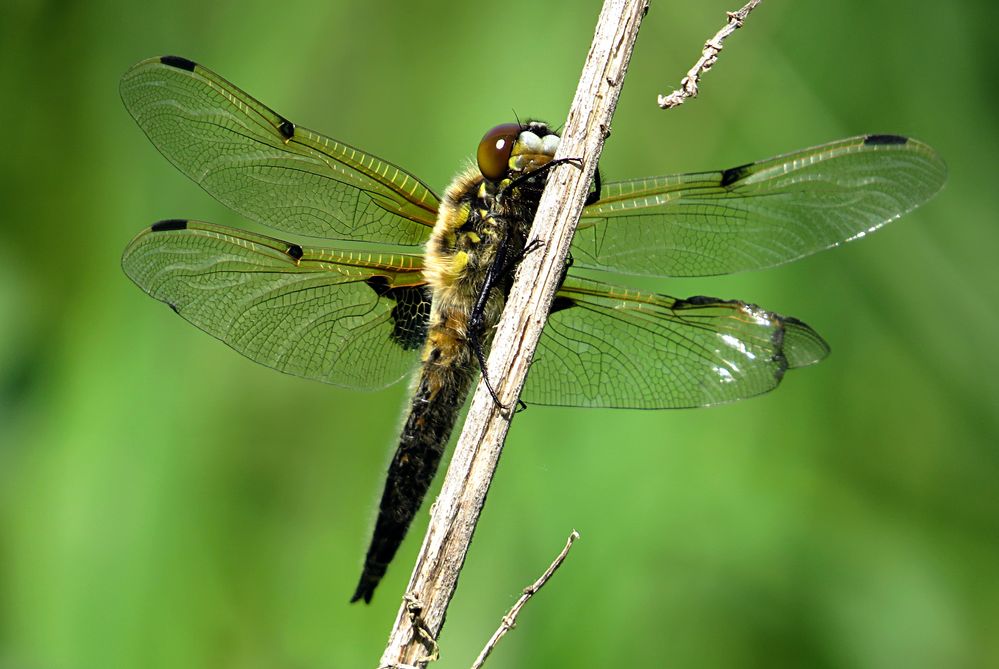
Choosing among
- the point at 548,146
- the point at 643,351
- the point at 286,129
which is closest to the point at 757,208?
the point at 643,351

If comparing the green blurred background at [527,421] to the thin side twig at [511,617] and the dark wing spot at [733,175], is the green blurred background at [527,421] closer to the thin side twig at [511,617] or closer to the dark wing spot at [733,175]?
the dark wing spot at [733,175]

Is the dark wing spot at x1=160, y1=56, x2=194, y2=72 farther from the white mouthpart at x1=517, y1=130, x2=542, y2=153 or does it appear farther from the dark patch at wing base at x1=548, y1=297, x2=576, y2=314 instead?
the dark patch at wing base at x1=548, y1=297, x2=576, y2=314

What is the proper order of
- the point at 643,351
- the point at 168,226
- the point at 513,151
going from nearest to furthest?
1. the point at 513,151
2. the point at 168,226
3. the point at 643,351

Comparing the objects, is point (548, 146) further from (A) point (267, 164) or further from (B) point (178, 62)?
(B) point (178, 62)

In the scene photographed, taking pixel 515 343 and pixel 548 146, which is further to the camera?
pixel 548 146

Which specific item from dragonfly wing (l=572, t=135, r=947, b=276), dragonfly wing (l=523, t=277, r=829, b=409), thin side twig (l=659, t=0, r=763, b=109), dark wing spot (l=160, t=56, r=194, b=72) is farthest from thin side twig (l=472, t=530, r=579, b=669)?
dark wing spot (l=160, t=56, r=194, b=72)

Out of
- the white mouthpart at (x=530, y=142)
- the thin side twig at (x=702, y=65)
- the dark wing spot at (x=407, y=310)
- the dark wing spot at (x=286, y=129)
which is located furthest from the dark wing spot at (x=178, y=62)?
the thin side twig at (x=702, y=65)
